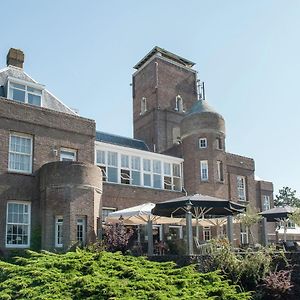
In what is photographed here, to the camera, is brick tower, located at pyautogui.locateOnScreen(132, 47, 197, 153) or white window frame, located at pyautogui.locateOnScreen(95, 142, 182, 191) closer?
white window frame, located at pyautogui.locateOnScreen(95, 142, 182, 191)

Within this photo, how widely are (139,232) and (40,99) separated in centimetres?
990

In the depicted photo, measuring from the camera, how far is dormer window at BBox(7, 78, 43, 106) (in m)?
23.0

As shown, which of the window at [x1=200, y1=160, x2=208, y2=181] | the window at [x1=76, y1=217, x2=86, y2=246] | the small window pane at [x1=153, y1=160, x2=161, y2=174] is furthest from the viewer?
the window at [x1=200, y1=160, x2=208, y2=181]

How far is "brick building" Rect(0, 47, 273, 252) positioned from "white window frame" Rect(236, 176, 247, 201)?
0.08 m

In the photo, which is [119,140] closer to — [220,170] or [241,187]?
[220,170]

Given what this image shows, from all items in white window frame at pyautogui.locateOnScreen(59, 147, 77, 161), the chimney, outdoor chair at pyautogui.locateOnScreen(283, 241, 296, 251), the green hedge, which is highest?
the chimney

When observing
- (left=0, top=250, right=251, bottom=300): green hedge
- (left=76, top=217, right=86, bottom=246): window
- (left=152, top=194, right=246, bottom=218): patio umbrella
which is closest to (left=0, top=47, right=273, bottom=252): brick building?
(left=76, top=217, right=86, bottom=246): window

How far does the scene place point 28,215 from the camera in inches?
846

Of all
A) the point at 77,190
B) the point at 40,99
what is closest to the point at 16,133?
the point at 40,99

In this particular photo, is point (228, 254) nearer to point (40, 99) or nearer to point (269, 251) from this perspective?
point (269, 251)

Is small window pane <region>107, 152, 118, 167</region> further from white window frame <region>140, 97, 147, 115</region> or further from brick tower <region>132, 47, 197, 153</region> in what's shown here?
white window frame <region>140, 97, 147, 115</region>

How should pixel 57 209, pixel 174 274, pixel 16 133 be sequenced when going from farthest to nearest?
pixel 16 133 < pixel 57 209 < pixel 174 274

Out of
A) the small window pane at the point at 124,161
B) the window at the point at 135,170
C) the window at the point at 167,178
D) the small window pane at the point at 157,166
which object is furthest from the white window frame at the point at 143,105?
the small window pane at the point at 124,161

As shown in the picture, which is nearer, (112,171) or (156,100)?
(112,171)
